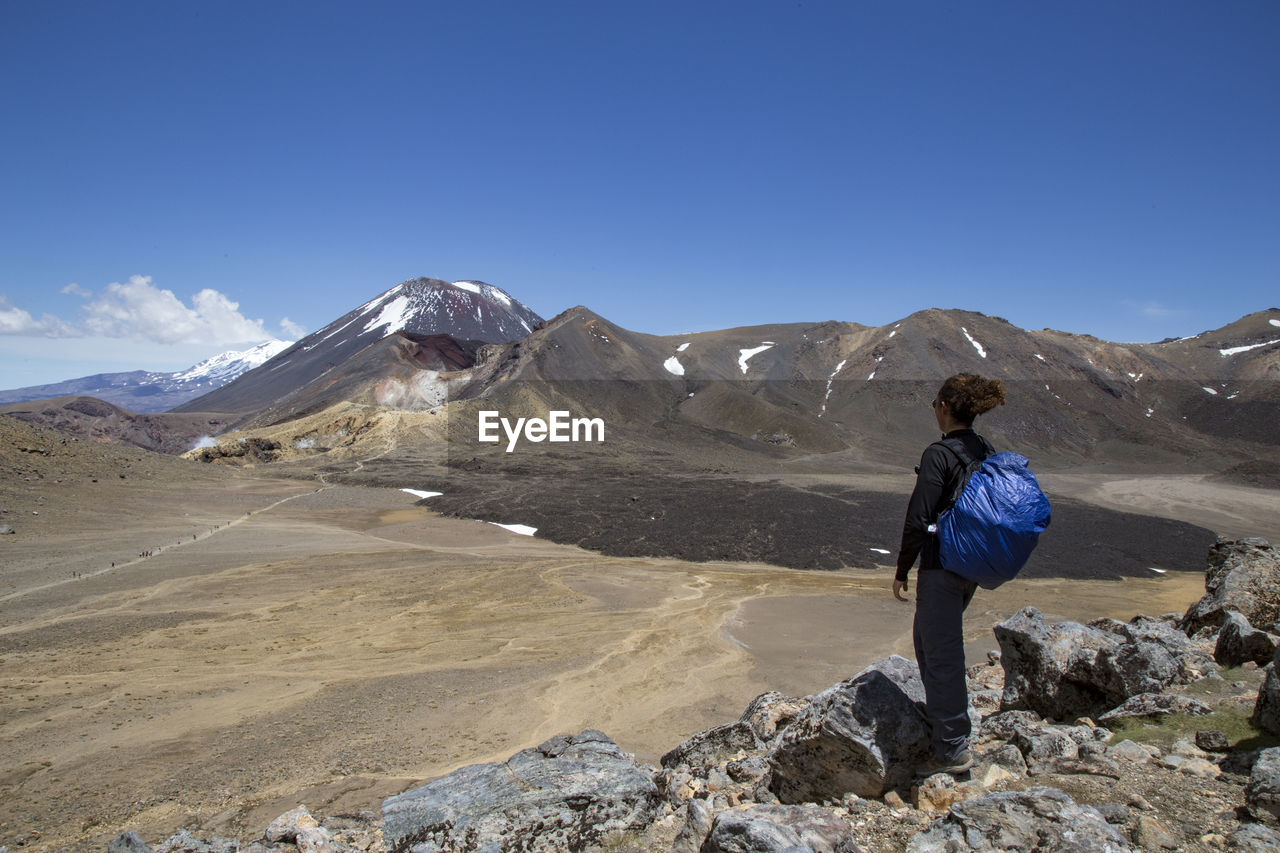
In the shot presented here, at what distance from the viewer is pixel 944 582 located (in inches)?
134

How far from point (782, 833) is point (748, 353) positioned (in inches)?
3470

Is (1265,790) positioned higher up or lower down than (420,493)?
higher up

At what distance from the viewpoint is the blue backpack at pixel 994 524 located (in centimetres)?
312

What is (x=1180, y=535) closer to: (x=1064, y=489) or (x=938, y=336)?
(x=1064, y=489)

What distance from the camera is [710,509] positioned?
101 ft

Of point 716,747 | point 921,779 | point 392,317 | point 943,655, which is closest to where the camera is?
point 943,655

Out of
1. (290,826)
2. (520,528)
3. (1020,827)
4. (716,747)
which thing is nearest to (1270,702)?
(1020,827)

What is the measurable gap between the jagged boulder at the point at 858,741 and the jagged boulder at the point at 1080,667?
2.21 metres

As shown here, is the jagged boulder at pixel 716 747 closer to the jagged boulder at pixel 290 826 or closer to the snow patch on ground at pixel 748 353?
the jagged boulder at pixel 290 826

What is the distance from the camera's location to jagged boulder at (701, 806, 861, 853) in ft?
10.0

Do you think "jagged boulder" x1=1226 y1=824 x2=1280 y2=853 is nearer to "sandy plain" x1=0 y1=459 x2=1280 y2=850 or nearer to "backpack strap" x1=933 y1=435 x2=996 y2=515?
"backpack strap" x1=933 y1=435 x2=996 y2=515

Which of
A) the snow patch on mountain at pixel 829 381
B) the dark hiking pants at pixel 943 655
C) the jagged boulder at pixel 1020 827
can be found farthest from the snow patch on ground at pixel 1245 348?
the jagged boulder at pixel 1020 827

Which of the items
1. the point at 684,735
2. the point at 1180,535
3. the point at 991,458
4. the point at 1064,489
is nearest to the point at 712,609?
the point at 684,735

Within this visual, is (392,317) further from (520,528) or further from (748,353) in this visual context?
(520,528)
